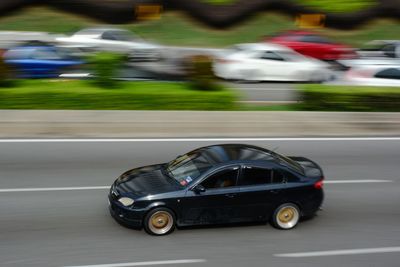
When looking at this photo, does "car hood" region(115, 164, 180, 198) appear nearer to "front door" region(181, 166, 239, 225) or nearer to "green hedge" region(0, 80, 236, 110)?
"front door" region(181, 166, 239, 225)

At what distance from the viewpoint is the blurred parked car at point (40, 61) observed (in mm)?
18578

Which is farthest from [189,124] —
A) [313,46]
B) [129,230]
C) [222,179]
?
[313,46]

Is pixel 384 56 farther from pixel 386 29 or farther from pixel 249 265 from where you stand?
pixel 249 265

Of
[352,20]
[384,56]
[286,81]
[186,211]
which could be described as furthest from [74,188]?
[352,20]

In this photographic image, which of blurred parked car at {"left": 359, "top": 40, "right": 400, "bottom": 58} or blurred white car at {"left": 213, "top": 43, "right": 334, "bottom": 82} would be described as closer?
blurred white car at {"left": 213, "top": 43, "right": 334, "bottom": 82}

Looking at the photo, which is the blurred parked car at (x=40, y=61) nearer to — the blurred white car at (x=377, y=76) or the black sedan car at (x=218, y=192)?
the blurred white car at (x=377, y=76)

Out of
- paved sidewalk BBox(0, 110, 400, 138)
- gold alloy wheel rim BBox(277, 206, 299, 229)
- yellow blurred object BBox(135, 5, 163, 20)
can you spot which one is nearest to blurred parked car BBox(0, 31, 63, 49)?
yellow blurred object BBox(135, 5, 163, 20)

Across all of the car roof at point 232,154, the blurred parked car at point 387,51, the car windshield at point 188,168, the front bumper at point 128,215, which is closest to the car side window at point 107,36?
the blurred parked car at point 387,51

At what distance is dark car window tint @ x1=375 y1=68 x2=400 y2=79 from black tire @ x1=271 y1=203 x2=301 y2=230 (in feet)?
34.3

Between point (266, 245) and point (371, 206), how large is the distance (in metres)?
2.91

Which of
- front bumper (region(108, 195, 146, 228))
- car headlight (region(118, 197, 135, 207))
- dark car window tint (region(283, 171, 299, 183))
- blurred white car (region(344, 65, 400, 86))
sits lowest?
front bumper (region(108, 195, 146, 228))

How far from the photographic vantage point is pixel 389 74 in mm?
19438

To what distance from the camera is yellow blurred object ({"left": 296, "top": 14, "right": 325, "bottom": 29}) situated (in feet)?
101

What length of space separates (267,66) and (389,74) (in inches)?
167
